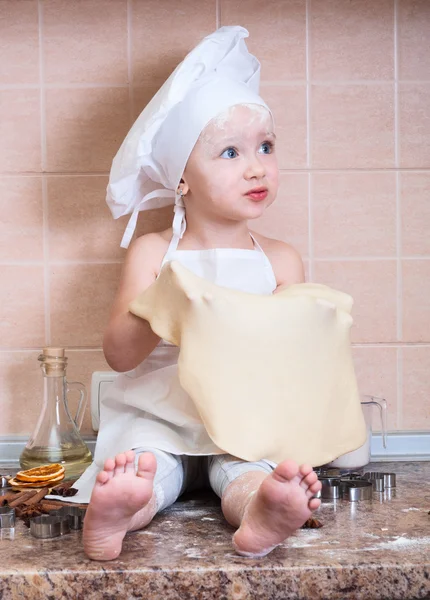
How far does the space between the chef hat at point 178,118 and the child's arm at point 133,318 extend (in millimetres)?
45

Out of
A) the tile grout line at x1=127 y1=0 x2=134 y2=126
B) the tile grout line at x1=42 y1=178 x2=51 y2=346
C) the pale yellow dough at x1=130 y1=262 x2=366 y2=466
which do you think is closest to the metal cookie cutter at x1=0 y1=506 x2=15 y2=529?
the pale yellow dough at x1=130 y1=262 x2=366 y2=466

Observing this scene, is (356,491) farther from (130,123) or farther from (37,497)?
(130,123)

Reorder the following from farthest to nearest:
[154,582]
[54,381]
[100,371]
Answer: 1. [100,371]
2. [54,381]
3. [154,582]

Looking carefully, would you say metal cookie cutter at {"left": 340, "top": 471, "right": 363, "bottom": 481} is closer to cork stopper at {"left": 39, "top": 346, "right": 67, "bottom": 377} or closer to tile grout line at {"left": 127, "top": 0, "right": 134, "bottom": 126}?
cork stopper at {"left": 39, "top": 346, "right": 67, "bottom": 377}

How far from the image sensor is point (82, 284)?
4.46 ft

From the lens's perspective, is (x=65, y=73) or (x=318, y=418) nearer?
(x=318, y=418)

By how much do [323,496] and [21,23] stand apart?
0.97 m

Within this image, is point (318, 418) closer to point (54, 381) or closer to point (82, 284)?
point (54, 381)

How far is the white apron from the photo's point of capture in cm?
102

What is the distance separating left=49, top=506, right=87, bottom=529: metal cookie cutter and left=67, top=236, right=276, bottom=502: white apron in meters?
0.04

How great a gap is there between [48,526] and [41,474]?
0.79 feet

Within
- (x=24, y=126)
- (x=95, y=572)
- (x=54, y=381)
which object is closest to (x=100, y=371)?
(x=54, y=381)

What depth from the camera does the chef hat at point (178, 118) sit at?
110cm

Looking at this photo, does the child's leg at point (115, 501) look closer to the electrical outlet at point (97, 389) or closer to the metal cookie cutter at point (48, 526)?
the metal cookie cutter at point (48, 526)
